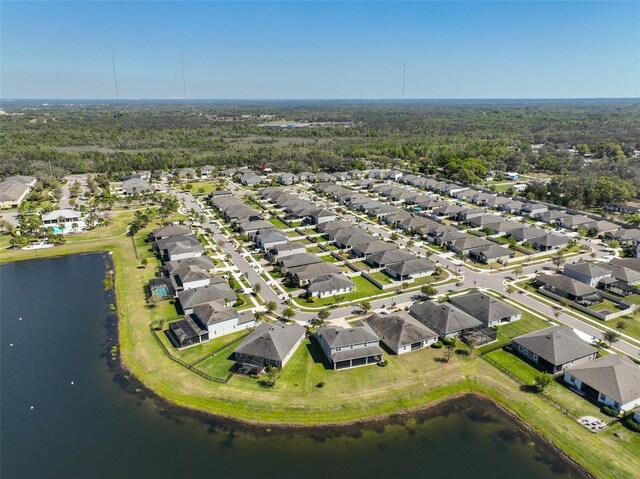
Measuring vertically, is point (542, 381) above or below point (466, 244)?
below

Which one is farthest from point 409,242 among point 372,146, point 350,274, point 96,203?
point 372,146

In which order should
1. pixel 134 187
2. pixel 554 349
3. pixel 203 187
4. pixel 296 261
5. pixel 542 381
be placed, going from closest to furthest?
pixel 542 381
pixel 554 349
pixel 296 261
pixel 134 187
pixel 203 187

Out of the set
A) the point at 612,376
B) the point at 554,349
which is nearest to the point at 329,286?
the point at 554,349

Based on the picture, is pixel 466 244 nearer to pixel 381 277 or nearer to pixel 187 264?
pixel 381 277

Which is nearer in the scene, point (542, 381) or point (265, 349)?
point (542, 381)

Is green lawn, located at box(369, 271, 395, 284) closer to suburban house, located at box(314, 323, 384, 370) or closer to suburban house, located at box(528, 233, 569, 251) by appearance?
suburban house, located at box(314, 323, 384, 370)

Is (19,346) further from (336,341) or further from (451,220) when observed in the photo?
(451,220)
